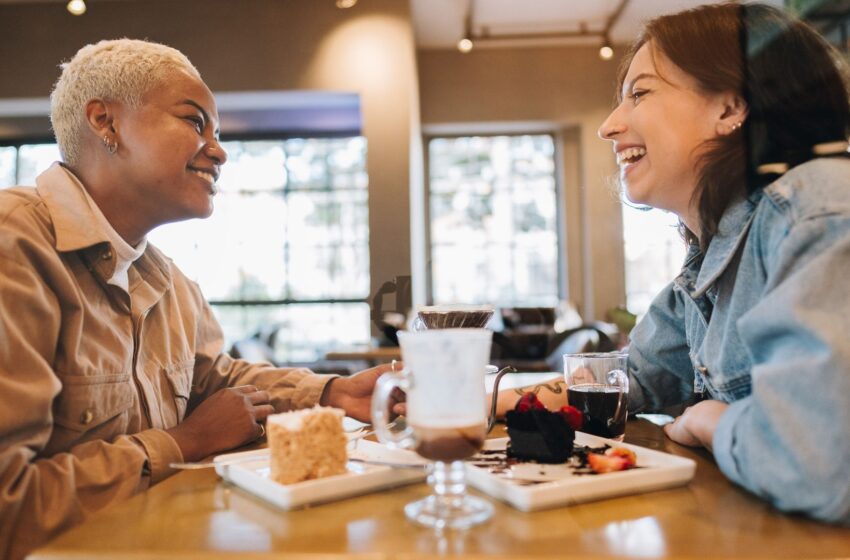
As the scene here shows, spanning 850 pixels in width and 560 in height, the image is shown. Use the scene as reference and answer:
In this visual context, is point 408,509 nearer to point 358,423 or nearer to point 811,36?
point 358,423

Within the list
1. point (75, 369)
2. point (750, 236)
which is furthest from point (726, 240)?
point (75, 369)

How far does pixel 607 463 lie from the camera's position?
2.79 ft

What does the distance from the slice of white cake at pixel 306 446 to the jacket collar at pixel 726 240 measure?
0.58 meters

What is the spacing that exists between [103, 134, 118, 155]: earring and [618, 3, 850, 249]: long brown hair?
109 cm

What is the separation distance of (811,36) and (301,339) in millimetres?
5238

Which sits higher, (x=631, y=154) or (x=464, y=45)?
(x=464, y=45)

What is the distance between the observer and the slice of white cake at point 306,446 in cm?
83

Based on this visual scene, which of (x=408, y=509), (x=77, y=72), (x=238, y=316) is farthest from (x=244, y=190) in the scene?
(x=408, y=509)

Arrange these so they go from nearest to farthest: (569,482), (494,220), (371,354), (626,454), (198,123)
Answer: (569,482) → (626,454) → (198,123) → (371,354) → (494,220)

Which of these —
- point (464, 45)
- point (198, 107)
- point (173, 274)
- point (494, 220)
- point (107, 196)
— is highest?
point (464, 45)

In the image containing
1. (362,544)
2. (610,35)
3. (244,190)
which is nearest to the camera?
(362,544)

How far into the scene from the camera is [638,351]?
142cm

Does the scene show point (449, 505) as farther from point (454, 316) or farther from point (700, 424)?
point (454, 316)

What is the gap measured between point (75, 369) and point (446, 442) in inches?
28.1
